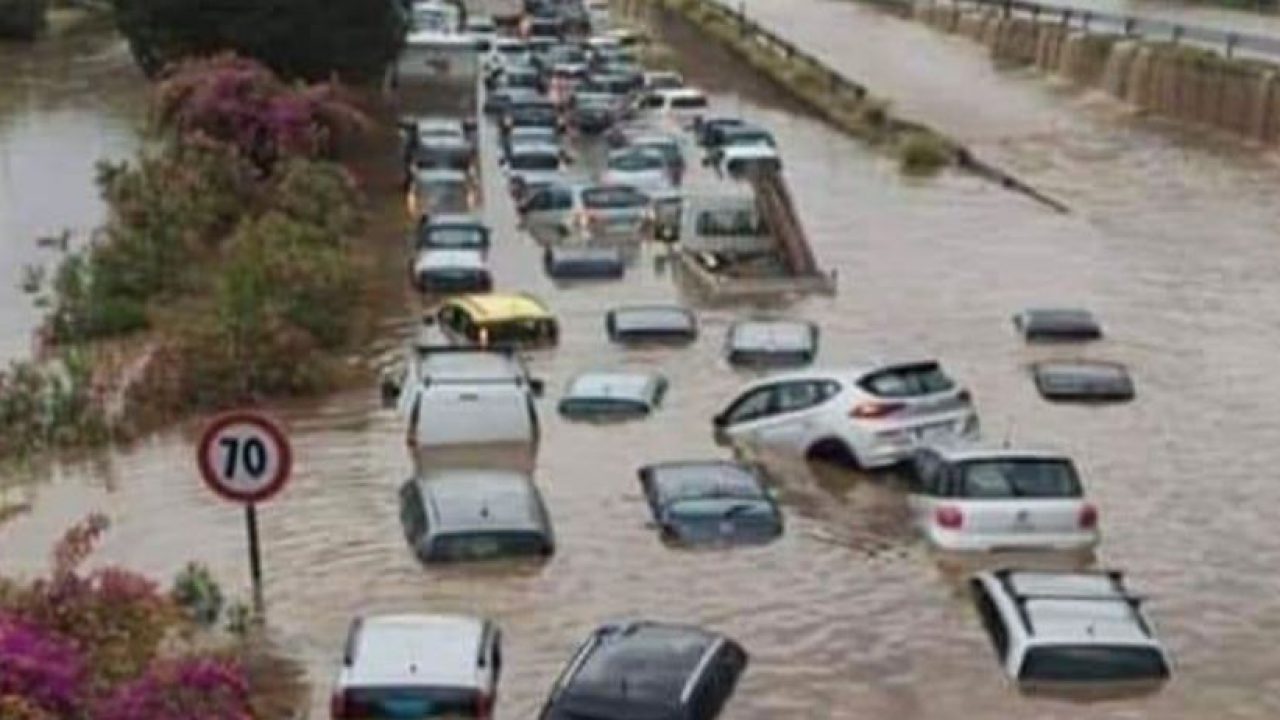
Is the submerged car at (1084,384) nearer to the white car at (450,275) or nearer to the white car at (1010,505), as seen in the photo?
the white car at (1010,505)

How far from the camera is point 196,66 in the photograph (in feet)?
221

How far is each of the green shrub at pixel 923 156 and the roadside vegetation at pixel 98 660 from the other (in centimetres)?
4748

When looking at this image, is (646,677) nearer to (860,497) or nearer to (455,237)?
(860,497)

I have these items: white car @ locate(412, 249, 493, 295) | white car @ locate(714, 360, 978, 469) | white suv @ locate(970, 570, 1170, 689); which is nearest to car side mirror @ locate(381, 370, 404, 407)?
white car @ locate(714, 360, 978, 469)

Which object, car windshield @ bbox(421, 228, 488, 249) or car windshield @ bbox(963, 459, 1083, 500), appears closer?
car windshield @ bbox(963, 459, 1083, 500)

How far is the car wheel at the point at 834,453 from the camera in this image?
35.5 meters

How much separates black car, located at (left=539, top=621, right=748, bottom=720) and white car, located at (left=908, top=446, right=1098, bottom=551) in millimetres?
6233

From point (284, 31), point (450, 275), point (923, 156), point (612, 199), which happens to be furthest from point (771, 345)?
point (284, 31)

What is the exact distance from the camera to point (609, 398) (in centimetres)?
3944

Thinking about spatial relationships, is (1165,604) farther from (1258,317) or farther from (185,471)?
(1258,317)

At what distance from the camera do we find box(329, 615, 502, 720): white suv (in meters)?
23.5

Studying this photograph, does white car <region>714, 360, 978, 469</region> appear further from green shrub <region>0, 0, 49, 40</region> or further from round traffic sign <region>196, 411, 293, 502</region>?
green shrub <region>0, 0, 49, 40</region>

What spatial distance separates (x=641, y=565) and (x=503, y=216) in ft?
102

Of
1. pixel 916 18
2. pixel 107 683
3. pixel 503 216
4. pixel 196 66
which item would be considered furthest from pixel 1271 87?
pixel 107 683
